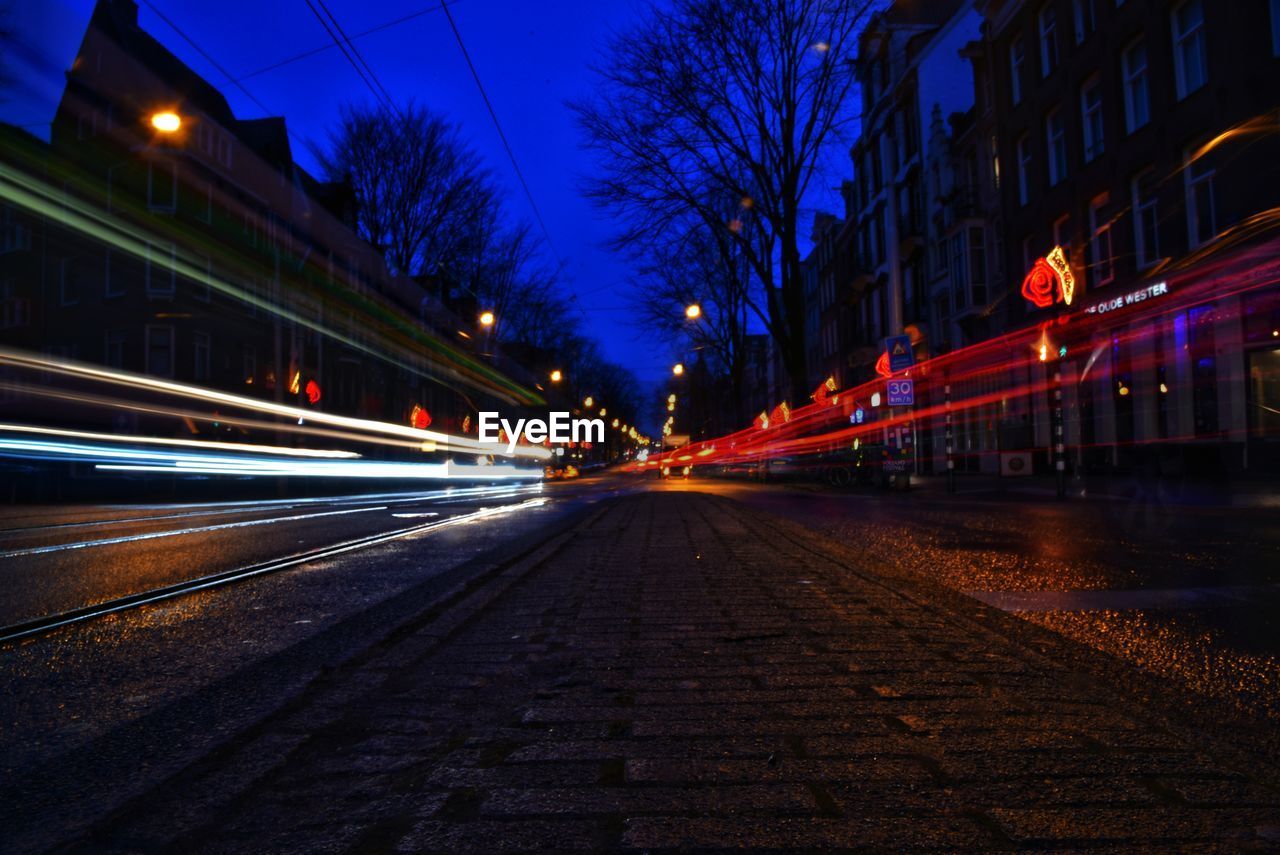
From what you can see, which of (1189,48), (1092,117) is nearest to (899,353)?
(1189,48)

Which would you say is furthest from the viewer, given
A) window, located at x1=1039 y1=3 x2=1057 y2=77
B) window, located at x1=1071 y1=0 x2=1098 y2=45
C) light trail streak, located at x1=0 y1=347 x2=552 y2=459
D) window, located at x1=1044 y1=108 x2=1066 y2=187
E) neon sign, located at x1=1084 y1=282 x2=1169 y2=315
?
window, located at x1=1039 y1=3 x2=1057 y2=77

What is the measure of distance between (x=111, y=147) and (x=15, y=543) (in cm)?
2702

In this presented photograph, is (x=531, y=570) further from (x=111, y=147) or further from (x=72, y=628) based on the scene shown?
(x=111, y=147)

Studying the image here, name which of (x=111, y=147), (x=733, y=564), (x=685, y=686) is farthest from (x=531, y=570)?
(x=111, y=147)

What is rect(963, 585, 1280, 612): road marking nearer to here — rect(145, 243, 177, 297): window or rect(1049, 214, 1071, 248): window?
rect(1049, 214, 1071, 248): window

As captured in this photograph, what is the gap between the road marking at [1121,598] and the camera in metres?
5.09

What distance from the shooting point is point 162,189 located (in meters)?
31.4

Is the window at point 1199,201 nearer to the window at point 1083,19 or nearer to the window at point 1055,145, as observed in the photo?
the window at point 1083,19

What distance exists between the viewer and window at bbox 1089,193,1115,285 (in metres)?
22.5

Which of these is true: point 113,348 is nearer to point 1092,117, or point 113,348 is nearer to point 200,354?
point 200,354

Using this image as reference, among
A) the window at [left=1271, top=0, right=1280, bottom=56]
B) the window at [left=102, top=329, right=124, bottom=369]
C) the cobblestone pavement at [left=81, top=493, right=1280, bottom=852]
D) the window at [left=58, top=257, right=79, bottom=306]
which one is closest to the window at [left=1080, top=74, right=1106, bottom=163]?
the window at [left=1271, top=0, right=1280, bottom=56]

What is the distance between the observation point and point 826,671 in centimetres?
Result: 365

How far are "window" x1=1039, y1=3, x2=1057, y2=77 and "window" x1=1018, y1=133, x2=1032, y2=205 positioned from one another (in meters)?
2.30

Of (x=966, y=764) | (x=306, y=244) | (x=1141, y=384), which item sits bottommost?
(x=966, y=764)
